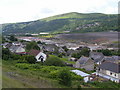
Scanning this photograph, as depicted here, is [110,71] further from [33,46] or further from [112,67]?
[33,46]

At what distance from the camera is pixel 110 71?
89.3 ft

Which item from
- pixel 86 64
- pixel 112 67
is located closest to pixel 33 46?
pixel 86 64

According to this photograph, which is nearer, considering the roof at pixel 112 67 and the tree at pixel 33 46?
the roof at pixel 112 67

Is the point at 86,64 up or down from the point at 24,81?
down

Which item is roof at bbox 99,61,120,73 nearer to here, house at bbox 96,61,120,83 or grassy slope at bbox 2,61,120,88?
house at bbox 96,61,120,83

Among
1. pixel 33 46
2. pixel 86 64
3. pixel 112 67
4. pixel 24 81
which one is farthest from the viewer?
pixel 33 46

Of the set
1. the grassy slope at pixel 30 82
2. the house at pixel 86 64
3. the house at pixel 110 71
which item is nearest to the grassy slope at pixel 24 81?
the grassy slope at pixel 30 82

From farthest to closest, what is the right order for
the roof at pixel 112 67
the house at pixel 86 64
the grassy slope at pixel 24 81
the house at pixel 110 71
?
the house at pixel 86 64 < the roof at pixel 112 67 < the house at pixel 110 71 < the grassy slope at pixel 24 81

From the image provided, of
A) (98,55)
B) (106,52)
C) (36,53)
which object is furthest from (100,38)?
(36,53)

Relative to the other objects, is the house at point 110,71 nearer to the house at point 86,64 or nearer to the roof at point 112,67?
the roof at point 112,67

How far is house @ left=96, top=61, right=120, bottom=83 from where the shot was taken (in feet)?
85.5

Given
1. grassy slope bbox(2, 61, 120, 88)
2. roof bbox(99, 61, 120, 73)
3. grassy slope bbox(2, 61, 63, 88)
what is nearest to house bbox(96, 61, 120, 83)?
roof bbox(99, 61, 120, 73)

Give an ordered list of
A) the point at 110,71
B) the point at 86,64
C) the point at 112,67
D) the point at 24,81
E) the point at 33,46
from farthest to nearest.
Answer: the point at 33,46 → the point at 86,64 → the point at 112,67 → the point at 110,71 → the point at 24,81

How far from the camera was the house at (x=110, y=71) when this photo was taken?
26045mm
